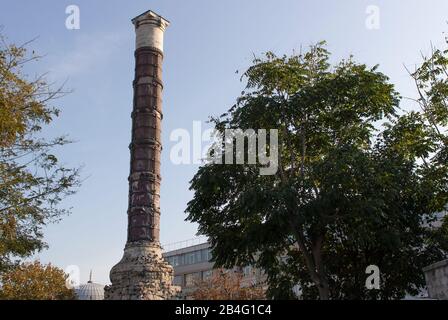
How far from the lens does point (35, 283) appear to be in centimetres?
3828

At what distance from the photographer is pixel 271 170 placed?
883 inches

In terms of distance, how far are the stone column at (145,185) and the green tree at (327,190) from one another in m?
8.62

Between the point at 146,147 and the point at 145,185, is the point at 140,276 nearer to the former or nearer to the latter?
the point at 145,185

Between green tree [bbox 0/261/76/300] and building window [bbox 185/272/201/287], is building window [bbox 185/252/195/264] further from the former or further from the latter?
green tree [bbox 0/261/76/300]

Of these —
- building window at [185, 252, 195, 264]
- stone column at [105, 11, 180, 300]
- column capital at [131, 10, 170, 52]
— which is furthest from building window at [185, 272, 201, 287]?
column capital at [131, 10, 170, 52]

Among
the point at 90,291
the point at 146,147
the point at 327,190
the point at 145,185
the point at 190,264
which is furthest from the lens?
the point at 190,264

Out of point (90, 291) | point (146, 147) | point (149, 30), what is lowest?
point (90, 291)

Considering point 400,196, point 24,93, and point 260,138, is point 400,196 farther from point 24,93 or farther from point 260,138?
point 24,93

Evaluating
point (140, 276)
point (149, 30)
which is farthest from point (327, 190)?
point (149, 30)

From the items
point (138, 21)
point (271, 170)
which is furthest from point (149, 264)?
point (138, 21)

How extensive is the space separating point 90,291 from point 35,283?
2710 cm

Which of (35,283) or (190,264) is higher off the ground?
(190,264)

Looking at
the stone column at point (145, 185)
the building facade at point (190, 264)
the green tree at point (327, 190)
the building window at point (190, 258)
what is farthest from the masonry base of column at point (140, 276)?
the building window at point (190, 258)

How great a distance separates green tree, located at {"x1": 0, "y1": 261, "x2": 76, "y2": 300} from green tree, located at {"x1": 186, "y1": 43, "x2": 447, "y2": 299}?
19.6 m
